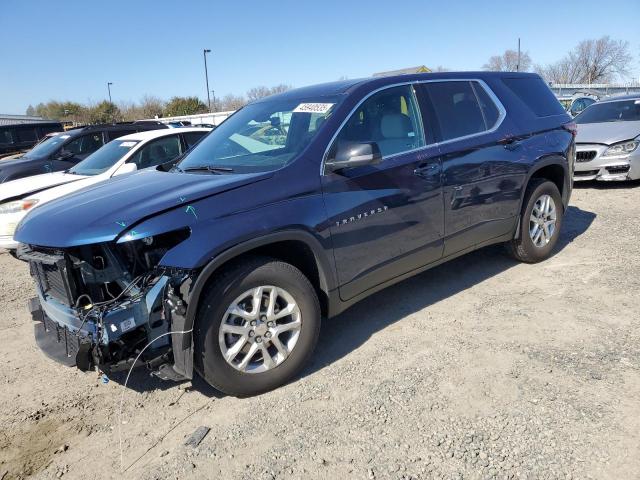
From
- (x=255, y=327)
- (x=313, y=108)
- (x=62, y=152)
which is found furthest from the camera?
(x=62, y=152)

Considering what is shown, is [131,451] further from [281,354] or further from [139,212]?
[139,212]

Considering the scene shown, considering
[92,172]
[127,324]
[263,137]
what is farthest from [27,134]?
[127,324]

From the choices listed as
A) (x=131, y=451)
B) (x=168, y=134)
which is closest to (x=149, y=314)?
(x=131, y=451)

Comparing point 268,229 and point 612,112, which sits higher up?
point 612,112

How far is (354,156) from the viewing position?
10.6 ft

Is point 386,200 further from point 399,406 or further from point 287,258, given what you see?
point 399,406

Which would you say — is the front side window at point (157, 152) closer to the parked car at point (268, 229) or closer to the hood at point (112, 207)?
the parked car at point (268, 229)

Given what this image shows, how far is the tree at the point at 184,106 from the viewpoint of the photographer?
5222cm

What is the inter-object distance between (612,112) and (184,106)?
4865 cm

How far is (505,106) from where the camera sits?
465 centimetres

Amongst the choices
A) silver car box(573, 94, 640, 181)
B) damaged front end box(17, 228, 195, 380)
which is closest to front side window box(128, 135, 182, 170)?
damaged front end box(17, 228, 195, 380)

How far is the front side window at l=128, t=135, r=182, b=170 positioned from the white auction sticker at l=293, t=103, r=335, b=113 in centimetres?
418

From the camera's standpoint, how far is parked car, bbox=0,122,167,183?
910cm

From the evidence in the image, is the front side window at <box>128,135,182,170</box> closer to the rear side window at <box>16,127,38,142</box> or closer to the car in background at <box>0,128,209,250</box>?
the car in background at <box>0,128,209,250</box>
